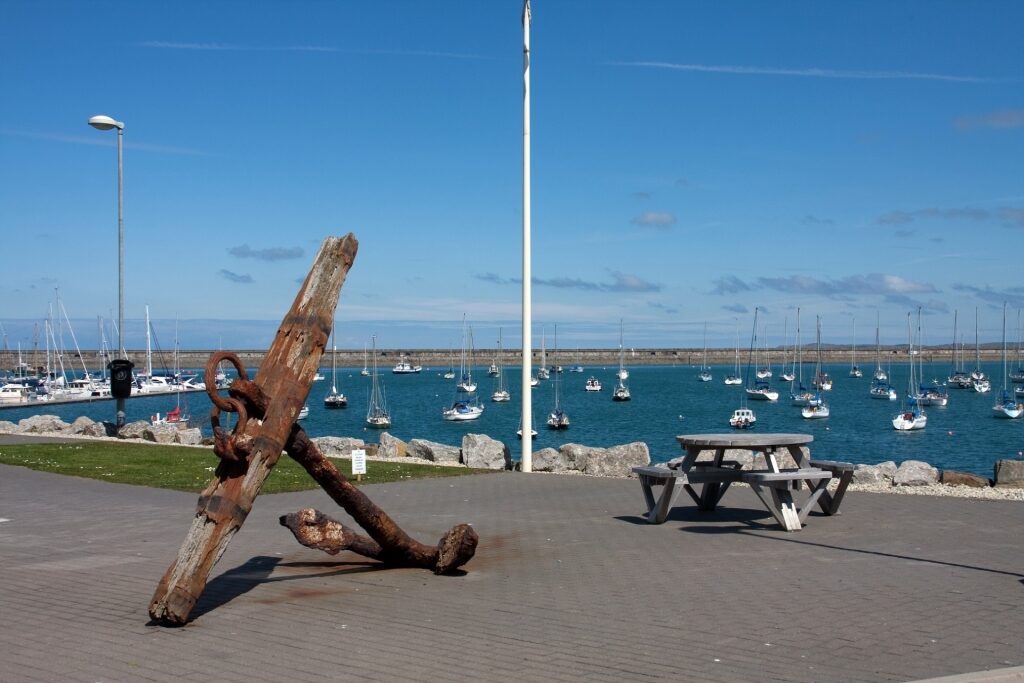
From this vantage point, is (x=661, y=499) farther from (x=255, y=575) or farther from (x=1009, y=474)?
(x=1009, y=474)

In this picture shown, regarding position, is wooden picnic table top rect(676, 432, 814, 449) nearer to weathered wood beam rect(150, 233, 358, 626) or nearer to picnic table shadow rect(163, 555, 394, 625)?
picnic table shadow rect(163, 555, 394, 625)

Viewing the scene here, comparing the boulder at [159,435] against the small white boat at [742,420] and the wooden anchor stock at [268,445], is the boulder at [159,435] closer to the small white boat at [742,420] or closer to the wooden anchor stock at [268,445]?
the wooden anchor stock at [268,445]

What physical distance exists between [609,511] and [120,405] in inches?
653

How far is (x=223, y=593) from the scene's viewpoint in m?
8.58

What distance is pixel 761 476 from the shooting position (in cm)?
1139

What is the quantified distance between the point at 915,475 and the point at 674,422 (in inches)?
A: 1921

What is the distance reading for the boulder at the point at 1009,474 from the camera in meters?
16.0

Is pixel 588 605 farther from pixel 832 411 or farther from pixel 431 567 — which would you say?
pixel 832 411

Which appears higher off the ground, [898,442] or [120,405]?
[120,405]

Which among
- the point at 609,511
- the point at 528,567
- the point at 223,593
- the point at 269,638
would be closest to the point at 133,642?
→ the point at 269,638

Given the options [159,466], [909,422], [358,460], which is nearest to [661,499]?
[358,460]

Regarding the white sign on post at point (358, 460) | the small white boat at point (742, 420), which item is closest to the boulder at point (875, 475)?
the white sign on post at point (358, 460)

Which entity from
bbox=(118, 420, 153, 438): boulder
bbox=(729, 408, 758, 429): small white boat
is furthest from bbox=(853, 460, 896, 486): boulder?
bbox=(729, 408, 758, 429): small white boat

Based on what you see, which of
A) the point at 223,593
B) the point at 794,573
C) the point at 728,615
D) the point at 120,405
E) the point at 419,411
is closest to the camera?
the point at 728,615
